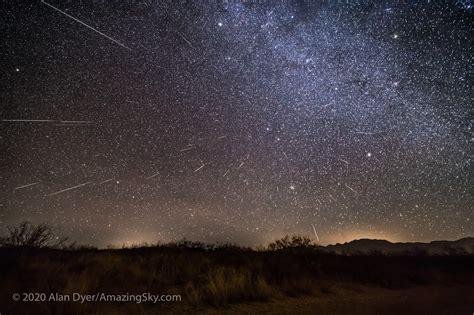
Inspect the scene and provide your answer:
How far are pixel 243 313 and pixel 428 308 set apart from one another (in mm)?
4505

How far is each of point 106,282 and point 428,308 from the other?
7.87m

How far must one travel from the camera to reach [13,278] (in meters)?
7.25

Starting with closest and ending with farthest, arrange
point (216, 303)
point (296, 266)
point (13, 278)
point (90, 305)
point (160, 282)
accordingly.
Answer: point (90, 305) → point (216, 303) → point (13, 278) → point (160, 282) → point (296, 266)

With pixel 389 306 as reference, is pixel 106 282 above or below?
above

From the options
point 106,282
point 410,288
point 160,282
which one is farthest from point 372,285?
point 106,282

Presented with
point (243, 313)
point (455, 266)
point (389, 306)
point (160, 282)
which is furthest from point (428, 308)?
point (455, 266)

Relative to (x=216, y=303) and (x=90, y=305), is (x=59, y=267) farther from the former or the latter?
(x=216, y=303)

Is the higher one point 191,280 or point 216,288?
point 191,280

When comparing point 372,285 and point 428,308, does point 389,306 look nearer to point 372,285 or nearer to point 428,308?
point 428,308

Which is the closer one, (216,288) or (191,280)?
(216,288)

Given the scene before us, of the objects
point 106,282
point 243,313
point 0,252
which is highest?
point 0,252

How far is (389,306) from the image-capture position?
282 inches

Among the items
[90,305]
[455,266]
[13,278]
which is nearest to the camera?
[90,305]

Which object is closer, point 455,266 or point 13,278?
point 13,278
